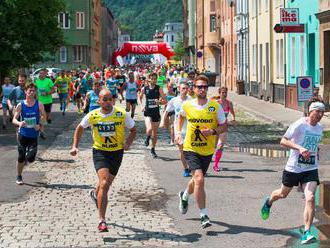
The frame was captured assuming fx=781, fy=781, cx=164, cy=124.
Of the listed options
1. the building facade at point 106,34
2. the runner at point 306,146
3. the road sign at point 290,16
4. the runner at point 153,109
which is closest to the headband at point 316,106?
the runner at point 306,146

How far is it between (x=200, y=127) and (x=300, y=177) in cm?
134

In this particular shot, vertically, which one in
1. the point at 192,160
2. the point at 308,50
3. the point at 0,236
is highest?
the point at 308,50

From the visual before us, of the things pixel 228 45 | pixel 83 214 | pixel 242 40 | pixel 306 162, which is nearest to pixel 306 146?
pixel 306 162

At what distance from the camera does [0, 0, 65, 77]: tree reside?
26.3 meters

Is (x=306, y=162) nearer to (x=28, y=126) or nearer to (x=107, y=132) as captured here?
(x=107, y=132)

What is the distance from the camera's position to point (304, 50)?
30.1m

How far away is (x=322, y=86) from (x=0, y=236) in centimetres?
1993

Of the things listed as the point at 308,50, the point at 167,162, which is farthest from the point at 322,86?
the point at 167,162

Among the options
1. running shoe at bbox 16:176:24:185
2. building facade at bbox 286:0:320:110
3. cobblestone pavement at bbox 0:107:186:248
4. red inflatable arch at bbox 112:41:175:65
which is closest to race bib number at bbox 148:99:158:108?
cobblestone pavement at bbox 0:107:186:248

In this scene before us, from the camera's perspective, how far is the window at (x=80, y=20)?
81.7 m

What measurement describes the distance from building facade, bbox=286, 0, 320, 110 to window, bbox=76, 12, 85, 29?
168 ft

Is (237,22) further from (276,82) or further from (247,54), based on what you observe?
(276,82)

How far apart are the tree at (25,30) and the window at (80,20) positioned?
172 ft

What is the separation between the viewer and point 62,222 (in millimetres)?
9180
